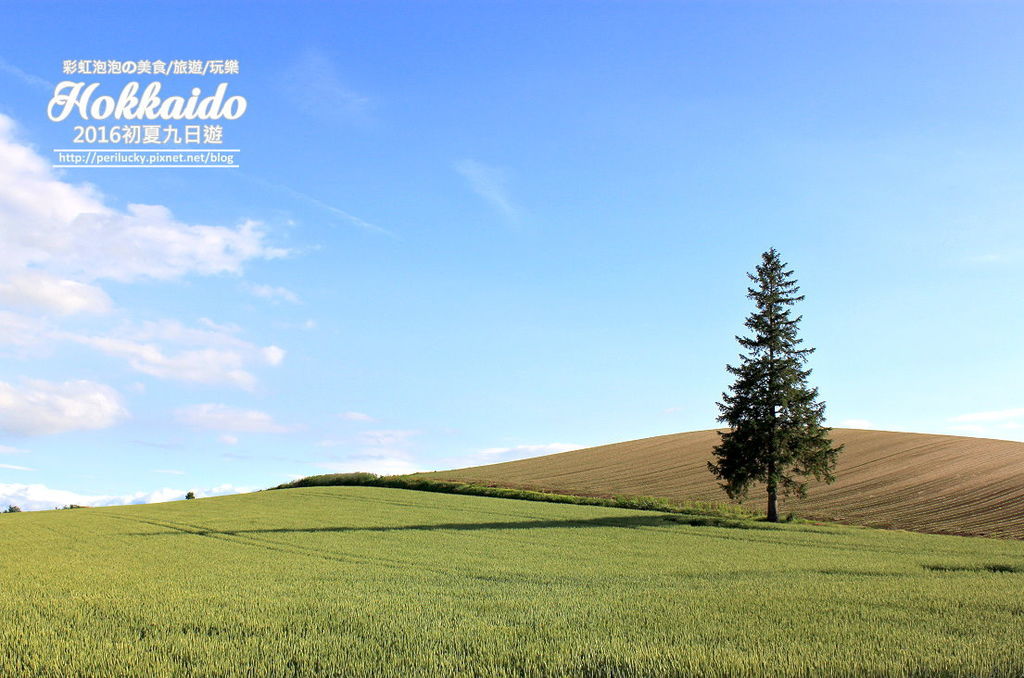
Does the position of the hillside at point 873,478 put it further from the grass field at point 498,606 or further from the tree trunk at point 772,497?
Answer: the grass field at point 498,606

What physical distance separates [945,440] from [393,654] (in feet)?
228

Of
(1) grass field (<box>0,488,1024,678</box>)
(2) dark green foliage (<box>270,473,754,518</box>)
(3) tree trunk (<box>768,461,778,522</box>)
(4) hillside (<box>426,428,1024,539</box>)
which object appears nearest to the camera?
(1) grass field (<box>0,488,1024,678</box>)

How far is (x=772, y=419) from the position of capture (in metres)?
41.1

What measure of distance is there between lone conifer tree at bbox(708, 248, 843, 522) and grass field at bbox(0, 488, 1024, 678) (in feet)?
36.4

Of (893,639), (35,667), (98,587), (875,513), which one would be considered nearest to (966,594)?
(893,639)

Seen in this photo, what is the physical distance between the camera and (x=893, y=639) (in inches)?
373

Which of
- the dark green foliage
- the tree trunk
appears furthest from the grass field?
the dark green foliage

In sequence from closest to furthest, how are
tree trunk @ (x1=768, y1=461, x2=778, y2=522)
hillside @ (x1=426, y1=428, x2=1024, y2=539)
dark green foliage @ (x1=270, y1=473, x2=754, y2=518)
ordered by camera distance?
tree trunk @ (x1=768, y1=461, x2=778, y2=522), hillside @ (x1=426, y1=428, x2=1024, y2=539), dark green foliage @ (x1=270, y1=473, x2=754, y2=518)

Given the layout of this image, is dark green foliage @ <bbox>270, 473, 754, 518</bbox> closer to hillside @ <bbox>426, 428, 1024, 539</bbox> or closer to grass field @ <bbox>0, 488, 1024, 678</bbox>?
hillside @ <bbox>426, 428, 1024, 539</bbox>

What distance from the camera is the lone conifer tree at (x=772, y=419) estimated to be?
40688 mm

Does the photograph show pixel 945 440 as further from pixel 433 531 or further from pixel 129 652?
pixel 129 652

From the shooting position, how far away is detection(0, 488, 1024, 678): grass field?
8.21 m

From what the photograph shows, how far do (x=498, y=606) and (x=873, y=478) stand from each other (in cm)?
4878

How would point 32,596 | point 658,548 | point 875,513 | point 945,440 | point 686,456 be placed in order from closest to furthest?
point 32,596, point 658,548, point 875,513, point 945,440, point 686,456
